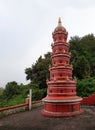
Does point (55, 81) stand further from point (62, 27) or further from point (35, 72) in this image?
point (35, 72)

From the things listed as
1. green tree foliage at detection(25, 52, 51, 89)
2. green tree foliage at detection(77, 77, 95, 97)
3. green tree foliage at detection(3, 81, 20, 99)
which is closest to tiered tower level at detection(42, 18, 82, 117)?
green tree foliage at detection(77, 77, 95, 97)

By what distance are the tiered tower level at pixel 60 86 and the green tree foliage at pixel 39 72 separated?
54.2ft

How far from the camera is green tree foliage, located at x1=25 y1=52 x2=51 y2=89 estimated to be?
117ft

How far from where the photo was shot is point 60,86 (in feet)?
55.6

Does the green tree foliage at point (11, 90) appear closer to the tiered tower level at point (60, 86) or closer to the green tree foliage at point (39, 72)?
the green tree foliage at point (39, 72)

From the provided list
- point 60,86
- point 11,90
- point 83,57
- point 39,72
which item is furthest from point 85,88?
point 11,90

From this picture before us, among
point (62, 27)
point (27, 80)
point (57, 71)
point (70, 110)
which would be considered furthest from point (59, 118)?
point (27, 80)

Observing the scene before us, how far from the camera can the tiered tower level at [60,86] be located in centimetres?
1636

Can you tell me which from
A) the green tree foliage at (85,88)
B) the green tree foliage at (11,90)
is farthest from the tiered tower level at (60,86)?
the green tree foliage at (11,90)

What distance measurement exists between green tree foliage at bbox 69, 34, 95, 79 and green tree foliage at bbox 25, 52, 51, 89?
523 cm

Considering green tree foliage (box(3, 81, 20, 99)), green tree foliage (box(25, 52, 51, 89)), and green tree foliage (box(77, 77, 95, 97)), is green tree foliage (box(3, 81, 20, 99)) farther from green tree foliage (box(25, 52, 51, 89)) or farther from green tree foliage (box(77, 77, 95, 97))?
green tree foliage (box(77, 77, 95, 97))

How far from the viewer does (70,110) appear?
16.4 m

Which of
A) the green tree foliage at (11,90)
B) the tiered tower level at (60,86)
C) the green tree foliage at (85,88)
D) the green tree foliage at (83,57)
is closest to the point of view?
the tiered tower level at (60,86)

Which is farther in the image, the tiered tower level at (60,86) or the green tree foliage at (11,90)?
the green tree foliage at (11,90)
